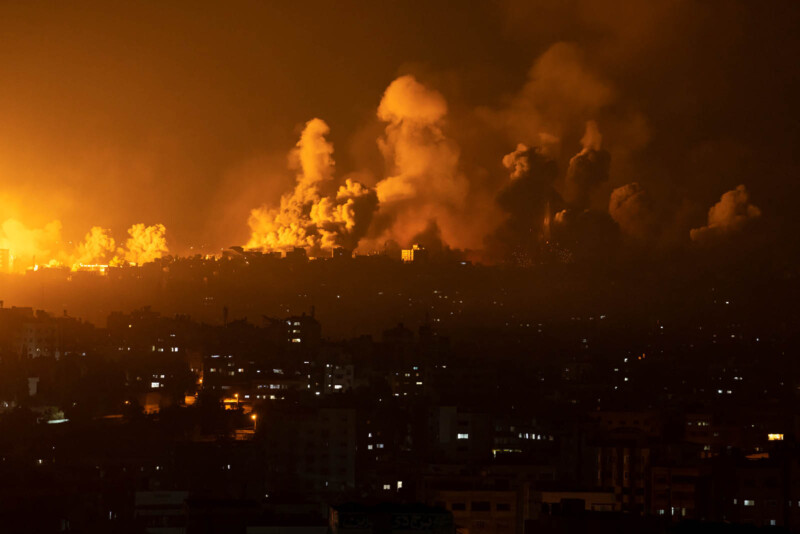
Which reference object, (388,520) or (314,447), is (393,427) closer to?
(314,447)

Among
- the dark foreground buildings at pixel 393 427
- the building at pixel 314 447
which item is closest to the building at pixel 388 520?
the dark foreground buildings at pixel 393 427

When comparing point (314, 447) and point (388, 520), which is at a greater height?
point (314, 447)

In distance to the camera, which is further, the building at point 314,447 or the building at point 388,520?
the building at point 314,447

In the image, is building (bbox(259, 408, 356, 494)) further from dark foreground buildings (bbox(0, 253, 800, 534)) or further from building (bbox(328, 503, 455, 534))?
building (bbox(328, 503, 455, 534))

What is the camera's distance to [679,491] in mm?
24953

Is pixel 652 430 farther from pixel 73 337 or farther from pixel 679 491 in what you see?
pixel 73 337

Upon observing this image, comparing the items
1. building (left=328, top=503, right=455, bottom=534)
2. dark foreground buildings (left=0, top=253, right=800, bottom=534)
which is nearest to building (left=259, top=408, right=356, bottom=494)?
dark foreground buildings (left=0, top=253, right=800, bottom=534)

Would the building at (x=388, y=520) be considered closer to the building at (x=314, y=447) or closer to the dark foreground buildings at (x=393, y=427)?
the dark foreground buildings at (x=393, y=427)

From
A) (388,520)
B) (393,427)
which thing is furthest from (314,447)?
(388,520)

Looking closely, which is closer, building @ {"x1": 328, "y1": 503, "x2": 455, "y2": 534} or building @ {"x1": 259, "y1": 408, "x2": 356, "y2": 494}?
building @ {"x1": 328, "y1": 503, "x2": 455, "y2": 534}

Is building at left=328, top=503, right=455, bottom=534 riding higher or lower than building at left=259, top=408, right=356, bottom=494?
lower

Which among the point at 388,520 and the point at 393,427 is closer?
the point at 388,520

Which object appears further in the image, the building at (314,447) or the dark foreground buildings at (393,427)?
the building at (314,447)

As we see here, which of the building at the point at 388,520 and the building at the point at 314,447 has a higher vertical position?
the building at the point at 314,447
